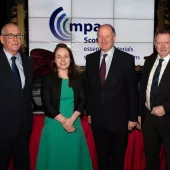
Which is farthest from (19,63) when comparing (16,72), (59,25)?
(59,25)

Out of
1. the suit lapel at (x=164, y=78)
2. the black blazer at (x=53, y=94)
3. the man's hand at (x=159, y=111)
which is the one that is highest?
the suit lapel at (x=164, y=78)

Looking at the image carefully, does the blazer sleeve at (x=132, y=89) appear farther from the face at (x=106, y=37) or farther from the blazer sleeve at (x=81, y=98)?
the blazer sleeve at (x=81, y=98)

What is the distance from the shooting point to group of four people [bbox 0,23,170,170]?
213 cm

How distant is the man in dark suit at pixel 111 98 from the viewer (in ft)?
7.35

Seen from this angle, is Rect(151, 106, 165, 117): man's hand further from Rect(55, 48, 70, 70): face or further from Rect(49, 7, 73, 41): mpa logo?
Rect(49, 7, 73, 41): mpa logo

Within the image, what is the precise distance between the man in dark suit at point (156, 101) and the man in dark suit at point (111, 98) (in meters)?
0.10

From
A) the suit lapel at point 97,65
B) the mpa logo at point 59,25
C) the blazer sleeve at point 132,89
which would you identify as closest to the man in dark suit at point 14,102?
the suit lapel at point 97,65

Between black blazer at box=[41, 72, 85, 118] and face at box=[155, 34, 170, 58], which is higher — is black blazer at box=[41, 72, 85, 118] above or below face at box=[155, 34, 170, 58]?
below

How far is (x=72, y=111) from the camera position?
2.26 m

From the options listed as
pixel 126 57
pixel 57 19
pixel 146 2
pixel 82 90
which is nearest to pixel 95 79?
pixel 82 90

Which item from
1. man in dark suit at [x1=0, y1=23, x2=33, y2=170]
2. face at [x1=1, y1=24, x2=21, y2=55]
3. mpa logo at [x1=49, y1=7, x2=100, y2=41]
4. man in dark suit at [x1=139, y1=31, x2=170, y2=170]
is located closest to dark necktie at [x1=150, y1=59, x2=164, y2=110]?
man in dark suit at [x1=139, y1=31, x2=170, y2=170]

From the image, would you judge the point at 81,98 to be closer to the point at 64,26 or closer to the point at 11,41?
the point at 11,41

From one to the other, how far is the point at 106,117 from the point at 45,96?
1.71ft

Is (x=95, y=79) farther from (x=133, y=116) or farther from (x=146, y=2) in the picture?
(x=146, y=2)
